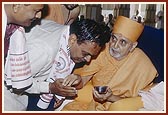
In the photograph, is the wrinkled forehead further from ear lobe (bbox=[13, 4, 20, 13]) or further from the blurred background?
the blurred background

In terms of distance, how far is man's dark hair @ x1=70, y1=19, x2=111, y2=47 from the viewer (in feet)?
5.65

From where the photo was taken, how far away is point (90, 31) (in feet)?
5.66

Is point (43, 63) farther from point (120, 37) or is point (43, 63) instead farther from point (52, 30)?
point (120, 37)

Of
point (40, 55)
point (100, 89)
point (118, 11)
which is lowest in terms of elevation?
point (100, 89)

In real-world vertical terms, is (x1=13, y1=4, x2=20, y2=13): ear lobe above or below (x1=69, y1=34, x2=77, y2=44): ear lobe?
above

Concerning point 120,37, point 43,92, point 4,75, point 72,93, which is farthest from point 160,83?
point 4,75

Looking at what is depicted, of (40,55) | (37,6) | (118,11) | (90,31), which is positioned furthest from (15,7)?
(118,11)

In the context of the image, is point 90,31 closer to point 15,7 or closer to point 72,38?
point 72,38

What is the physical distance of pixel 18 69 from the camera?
5.55 feet

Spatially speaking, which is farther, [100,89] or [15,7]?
[100,89]

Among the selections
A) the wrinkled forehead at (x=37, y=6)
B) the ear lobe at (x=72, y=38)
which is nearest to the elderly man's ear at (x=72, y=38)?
the ear lobe at (x=72, y=38)

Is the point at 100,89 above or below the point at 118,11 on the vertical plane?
below

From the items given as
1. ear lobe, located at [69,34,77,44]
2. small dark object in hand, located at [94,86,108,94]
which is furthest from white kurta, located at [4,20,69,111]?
small dark object in hand, located at [94,86,108,94]

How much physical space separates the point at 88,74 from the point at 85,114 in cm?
17
